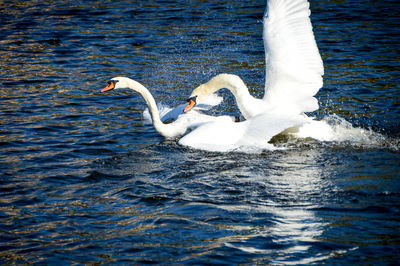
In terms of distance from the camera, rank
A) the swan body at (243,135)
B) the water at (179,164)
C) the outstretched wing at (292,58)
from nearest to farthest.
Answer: the water at (179,164), the swan body at (243,135), the outstretched wing at (292,58)

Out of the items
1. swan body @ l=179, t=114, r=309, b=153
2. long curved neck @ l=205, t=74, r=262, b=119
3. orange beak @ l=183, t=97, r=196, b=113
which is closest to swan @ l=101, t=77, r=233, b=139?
orange beak @ l=183, t=97, r=196, b=113

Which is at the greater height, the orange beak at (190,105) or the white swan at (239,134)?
the orange beak at (190,105)

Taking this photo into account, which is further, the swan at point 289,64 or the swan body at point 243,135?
the swan at point 289,64

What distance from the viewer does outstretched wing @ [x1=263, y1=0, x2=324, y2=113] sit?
9469mm

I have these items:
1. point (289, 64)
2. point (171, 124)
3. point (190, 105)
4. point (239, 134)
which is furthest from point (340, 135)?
point (171, 124)

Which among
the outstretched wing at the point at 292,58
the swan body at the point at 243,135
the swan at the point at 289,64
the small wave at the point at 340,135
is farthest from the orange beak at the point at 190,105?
the small wave at the point at 340,135

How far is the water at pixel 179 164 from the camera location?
232 inches

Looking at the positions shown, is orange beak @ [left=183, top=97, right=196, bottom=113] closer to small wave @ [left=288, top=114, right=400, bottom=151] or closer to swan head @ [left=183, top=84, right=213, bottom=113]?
swan head @ [left=183, top=84, right=213, bottom=113]

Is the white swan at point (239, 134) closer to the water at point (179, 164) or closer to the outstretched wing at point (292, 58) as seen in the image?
the water at point (179, 164)

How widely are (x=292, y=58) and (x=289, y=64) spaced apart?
115 mm

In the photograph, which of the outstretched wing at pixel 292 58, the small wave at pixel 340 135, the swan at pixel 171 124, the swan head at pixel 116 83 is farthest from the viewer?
the swan head at pixel 116 83

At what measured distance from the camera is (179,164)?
827cm

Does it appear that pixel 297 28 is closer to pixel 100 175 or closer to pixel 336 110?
pixel 336 110

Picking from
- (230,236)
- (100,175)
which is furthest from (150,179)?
(230,236)
